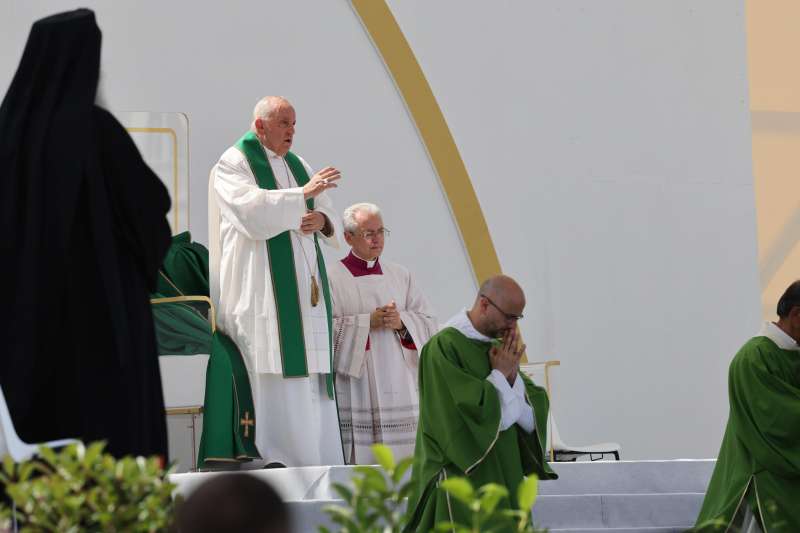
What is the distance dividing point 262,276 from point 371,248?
0.84 metres

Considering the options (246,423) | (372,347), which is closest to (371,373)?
(372,347)

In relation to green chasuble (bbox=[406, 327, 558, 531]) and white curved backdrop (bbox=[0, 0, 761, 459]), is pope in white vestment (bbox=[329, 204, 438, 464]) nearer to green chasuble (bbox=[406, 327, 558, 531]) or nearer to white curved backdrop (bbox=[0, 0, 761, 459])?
white curved backdrop (bbox=[0, 0, 761, 459])

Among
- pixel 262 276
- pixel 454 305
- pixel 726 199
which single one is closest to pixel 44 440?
pixel 262 276

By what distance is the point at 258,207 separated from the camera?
26.4 ft

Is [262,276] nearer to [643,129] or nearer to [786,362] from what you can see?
[786,362]

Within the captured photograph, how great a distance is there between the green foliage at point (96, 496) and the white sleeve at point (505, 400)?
124 inches

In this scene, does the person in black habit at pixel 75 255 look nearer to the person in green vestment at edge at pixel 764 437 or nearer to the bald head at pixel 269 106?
the person in green vestment at edge at pixel 764 437

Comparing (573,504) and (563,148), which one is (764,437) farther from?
(563,148)

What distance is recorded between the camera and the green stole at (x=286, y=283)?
8109 mm

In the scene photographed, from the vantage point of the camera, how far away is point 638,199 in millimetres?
12109

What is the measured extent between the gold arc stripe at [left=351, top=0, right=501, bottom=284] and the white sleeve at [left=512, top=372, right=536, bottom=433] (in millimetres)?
5189

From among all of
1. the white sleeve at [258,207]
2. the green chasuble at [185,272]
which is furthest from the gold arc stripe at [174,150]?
the white sleeve at [258,207]

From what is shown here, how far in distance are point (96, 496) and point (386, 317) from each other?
5.49m

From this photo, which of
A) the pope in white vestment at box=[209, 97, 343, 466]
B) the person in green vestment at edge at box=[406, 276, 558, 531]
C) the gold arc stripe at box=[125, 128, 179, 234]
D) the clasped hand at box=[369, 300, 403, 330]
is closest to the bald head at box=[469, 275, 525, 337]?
the person in green vestment at edge at box=[406, 276, 558, 531]
